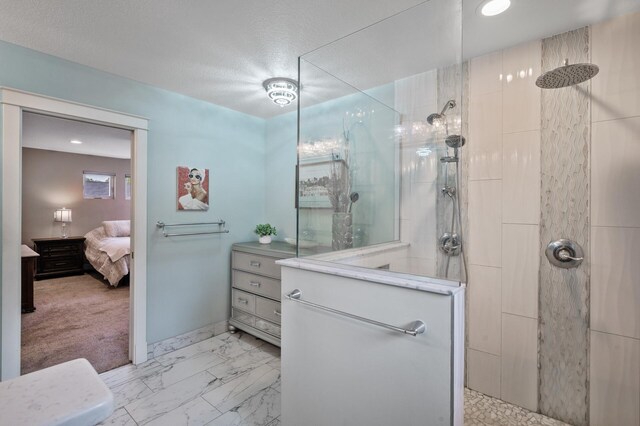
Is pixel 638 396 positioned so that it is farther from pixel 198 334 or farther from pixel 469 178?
pixel 198 334

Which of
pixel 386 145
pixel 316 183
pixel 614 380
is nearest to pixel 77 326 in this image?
pixel 316 183

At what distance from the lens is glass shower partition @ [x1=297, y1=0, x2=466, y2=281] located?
5.17 feet

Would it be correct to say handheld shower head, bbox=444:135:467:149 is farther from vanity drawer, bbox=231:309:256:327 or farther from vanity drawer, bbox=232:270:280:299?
vanity drawer, bbox=231:309:256:327

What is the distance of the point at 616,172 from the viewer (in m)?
1.55

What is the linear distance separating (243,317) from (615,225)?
2.94 meters

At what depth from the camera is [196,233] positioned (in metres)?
2.80

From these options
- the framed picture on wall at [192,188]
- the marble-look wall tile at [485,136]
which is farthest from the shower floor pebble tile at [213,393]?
the marble-look wall tile at [485,136]

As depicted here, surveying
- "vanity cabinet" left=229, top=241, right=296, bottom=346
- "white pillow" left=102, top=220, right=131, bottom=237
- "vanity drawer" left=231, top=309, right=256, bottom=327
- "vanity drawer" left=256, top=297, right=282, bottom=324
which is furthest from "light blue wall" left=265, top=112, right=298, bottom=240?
"white pillow" left=102, top=220, right=131, bottom=237

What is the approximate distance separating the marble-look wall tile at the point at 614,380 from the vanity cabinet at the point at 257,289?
208cm

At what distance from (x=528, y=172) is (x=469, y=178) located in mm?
342

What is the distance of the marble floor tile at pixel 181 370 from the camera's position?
2127 millimetres

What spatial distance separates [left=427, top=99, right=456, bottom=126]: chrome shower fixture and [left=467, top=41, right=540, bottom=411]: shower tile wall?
48 centimetres

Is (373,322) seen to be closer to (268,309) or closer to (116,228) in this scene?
(268,309)

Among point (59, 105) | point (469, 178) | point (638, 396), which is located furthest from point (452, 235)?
point (59, 105)
